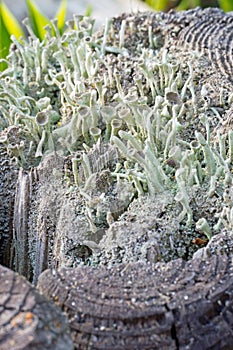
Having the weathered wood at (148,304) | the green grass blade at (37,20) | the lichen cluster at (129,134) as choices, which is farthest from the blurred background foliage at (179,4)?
the weathered wood at (148,304)

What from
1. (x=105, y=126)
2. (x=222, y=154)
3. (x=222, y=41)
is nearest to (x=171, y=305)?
(x=222, y=154)

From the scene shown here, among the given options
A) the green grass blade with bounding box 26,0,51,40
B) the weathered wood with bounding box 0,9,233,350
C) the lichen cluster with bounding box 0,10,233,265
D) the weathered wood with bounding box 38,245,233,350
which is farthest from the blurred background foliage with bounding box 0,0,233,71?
the weathered wood with bounding box 38,245,233,350

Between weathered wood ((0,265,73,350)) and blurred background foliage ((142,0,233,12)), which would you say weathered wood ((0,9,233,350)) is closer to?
weathered wood ((0,265,73,350))

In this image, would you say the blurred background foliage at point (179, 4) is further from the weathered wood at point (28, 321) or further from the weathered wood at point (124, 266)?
the weathered wood at point (28, 321)

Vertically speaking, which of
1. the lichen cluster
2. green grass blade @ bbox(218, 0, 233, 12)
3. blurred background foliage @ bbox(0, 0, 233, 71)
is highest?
green grass blade @ bbox(218, 0, 233, 12)

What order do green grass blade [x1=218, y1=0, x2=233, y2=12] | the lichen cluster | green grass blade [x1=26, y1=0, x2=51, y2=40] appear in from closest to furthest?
the lichen cluster, green grass blade [x1=26, y1=0, x2=51, y2=40], green grass blade [x1=218, y1=0, x2=233, y2=12]

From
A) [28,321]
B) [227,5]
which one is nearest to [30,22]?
[227,5]

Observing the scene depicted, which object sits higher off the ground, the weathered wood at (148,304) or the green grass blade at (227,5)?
the green grass blade at (227,5)
